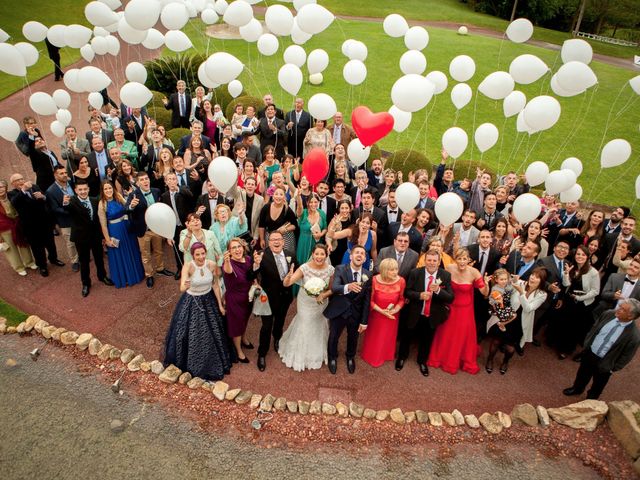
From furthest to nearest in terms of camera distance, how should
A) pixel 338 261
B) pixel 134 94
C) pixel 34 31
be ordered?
pixel 34 31 < pixel 134 94 < pixel 338 261

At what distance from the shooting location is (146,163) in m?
8.95

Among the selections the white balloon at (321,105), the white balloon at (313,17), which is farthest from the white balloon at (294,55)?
the white balloon at (321,105)

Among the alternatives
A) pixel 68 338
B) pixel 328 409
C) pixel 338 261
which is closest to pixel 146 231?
pixel 68 338

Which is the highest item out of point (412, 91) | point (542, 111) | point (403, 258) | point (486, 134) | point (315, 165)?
point (412, 91)

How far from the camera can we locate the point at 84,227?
7.09 m

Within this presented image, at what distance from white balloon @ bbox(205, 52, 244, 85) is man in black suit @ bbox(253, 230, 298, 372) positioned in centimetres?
317

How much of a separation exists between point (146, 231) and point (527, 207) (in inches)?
239

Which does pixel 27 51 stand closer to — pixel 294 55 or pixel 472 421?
→ pixel 294 55

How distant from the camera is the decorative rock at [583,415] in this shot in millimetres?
5602

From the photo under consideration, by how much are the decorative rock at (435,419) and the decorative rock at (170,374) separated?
332cm

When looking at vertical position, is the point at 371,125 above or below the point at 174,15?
below

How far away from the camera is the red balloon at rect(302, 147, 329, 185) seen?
6.96 metres

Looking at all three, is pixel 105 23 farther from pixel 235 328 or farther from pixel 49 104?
pixel 235 328

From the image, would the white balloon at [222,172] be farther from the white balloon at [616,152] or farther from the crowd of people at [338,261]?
the white balloon at [616,152]
